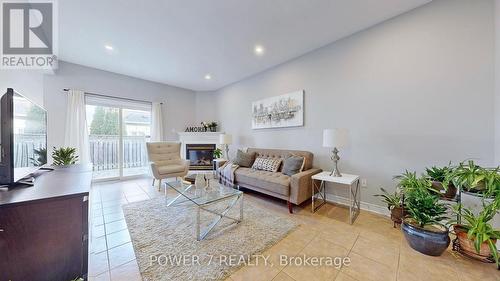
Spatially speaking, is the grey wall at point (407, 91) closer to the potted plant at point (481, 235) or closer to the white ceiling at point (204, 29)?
the white ceiling at point (204, 29)

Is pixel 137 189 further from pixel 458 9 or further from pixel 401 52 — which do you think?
pixel 458 9

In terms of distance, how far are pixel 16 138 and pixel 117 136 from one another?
370 centimetres

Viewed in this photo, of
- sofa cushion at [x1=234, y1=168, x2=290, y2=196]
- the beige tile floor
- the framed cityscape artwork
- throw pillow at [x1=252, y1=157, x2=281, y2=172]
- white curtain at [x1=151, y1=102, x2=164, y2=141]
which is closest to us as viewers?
the beige tile floor

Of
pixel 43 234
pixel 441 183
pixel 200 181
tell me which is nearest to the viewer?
pixel 43 234

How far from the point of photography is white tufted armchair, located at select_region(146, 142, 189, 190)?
3.59 meters

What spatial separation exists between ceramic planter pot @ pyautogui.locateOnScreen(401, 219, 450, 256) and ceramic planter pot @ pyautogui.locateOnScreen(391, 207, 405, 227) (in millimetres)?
453

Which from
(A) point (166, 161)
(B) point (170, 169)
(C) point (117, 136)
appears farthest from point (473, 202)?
(C) point (117, 136)

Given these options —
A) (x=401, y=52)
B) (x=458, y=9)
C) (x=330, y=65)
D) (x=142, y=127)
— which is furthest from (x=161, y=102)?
(x=458, y=9)

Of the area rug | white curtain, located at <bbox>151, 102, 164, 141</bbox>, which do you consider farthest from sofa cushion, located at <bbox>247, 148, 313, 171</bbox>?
white curtain, located at <bbox>151, 102, 164, 141</bbox>

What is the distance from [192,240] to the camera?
6.25 ft

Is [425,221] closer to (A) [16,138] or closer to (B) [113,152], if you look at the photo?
(A) [16,138]

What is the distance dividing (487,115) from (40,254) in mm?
3844

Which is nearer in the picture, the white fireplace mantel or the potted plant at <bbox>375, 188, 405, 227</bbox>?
the potted plant at <bbox>375, 188, 405, 227</bbox>

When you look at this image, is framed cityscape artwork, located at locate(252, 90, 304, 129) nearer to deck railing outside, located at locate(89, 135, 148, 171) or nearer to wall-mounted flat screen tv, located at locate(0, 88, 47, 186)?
deck railing outside, located at locate(89, 135, 148, 171)
